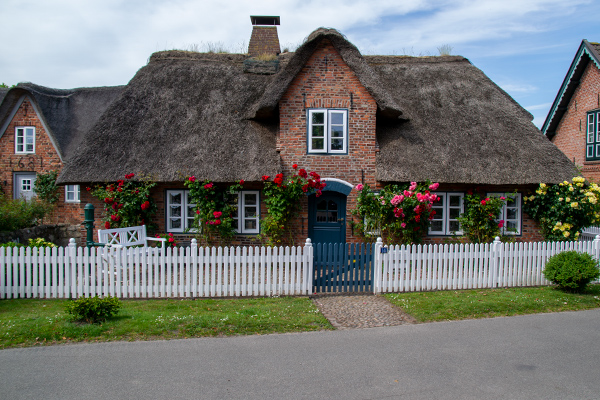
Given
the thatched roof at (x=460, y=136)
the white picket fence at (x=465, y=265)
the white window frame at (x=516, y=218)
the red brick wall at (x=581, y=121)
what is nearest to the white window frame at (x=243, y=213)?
the thatched roof at (x=460, y=136)

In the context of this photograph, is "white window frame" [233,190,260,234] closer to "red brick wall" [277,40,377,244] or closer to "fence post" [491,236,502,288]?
"red brick wall" [277,40,377,244]

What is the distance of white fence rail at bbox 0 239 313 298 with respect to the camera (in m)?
8.68

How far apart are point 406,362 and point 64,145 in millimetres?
21245

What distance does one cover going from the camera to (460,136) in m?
13.4

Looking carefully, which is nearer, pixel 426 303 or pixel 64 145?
pixel 426 303

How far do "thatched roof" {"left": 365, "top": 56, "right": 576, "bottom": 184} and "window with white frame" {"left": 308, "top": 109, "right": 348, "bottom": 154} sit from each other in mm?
1236

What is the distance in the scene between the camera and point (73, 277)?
8734 millimetres

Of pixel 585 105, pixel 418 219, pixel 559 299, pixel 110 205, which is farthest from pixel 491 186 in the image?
pixel 110 205

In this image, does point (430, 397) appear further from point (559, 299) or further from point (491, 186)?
point (491, 186)

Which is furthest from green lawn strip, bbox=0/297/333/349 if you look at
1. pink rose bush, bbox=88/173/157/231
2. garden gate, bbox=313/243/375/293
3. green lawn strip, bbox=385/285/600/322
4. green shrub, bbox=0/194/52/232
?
green shrub, bbox=0/194/52/232

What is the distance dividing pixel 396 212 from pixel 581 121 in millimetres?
12165

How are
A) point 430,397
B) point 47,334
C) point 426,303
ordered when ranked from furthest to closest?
point 426,303, point 47,334, point 430,397

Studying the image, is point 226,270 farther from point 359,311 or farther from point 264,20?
point 264,20

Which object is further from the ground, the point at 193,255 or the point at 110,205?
the point at 110,205
